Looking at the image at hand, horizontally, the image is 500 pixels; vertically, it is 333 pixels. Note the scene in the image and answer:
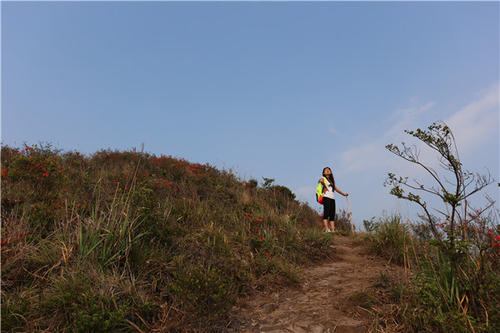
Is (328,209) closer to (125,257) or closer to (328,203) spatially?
(328,203)

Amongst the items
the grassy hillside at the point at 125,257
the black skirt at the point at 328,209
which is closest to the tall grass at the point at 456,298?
the grassy hillside at the point at 125,257

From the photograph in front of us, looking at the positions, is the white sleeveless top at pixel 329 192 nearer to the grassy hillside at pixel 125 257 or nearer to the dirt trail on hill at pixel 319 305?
the grassy hillside at pixel 125 257

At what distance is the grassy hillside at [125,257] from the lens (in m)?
3.07

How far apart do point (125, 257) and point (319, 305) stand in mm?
2845

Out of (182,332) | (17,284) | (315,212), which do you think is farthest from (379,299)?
(315,212)

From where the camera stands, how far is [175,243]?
4777mm

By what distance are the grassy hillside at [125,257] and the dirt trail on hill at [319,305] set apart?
311 millimetres

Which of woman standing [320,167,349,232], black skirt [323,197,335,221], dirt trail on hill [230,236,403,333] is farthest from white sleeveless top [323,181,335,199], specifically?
dirt trail on hill [230,236,403,333]

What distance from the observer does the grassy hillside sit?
→ 3072 millimetres

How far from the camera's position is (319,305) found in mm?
3994

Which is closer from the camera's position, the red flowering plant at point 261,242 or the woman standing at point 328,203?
the red flowering plant at point 261,242

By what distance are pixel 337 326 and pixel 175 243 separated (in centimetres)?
276

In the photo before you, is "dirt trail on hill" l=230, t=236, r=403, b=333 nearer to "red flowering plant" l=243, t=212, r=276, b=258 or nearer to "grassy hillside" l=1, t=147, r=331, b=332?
"grassy hillside" l=1, t=147, r=331, b=332

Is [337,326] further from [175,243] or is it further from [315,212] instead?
[315,212]
